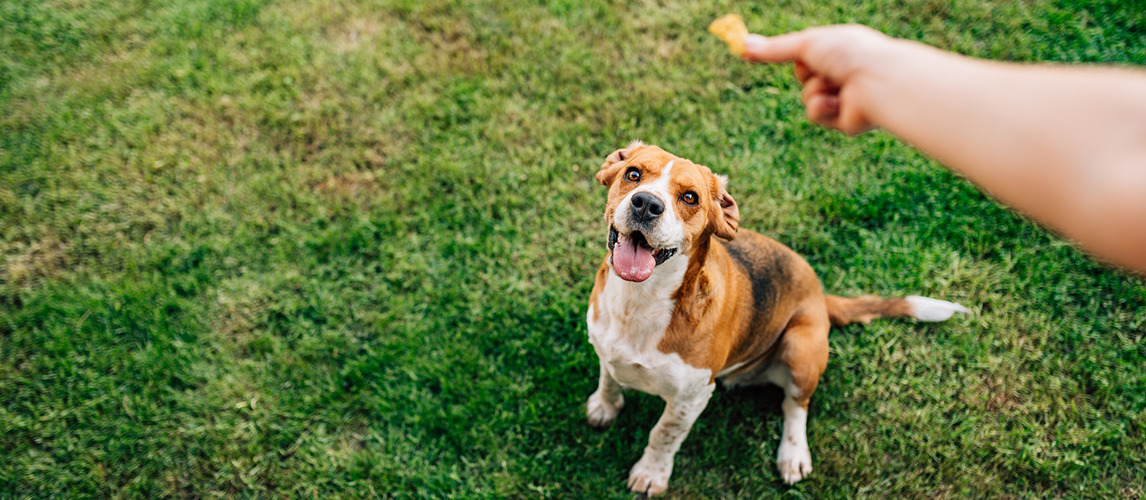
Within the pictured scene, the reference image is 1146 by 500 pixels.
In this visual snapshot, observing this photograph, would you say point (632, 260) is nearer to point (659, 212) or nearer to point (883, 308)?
point (659, 212)

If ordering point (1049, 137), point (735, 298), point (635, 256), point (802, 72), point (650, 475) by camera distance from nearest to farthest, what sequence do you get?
1. point (1049, 137)
2. point (802, 72)
3. point (635, 256)
4. point (735, 298)
5. point (650, 475)

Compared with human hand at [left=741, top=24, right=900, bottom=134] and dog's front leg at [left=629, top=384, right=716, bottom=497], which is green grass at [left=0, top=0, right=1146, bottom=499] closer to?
dog's front leg at [left=629, top=384, right=716, bottom=497]

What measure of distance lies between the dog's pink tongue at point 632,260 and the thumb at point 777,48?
83cm

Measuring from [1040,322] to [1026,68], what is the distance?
3755 millimetres

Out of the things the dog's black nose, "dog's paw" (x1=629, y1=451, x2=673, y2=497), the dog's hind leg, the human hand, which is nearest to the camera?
the human hand

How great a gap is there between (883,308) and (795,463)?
119 centimetres

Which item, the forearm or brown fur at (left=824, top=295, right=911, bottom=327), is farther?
brown fur at (left=824, top=295, right=911, bottom=327)

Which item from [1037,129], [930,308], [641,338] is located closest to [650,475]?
[641,338]

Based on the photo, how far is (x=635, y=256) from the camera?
7.59 feet

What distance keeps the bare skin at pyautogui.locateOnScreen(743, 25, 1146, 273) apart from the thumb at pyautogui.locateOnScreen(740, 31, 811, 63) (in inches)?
12.1

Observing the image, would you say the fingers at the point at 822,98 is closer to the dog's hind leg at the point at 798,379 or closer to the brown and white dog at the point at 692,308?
the brown and white dog at the point at 692,308

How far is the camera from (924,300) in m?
3.85

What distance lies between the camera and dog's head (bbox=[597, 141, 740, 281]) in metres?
2.18

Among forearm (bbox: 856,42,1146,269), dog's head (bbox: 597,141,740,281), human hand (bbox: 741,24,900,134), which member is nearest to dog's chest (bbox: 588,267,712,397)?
dog's head (bbox: 597,141,740,281)
